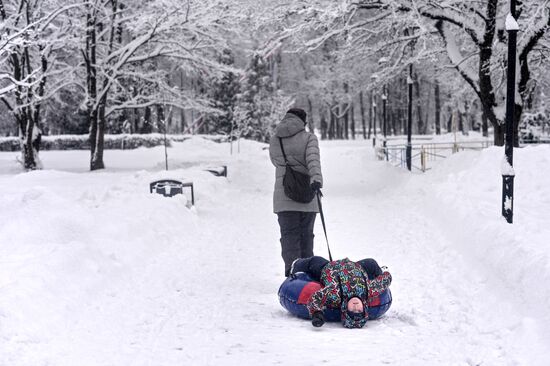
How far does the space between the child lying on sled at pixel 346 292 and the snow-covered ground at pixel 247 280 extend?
0.17 m

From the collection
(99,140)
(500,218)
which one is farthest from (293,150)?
(99,140)

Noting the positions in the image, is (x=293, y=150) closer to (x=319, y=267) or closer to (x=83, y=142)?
(x=319, y=267)

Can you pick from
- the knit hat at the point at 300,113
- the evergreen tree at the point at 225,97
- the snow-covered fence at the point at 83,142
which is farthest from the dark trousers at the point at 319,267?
the evergreen tree at the point at 225,97

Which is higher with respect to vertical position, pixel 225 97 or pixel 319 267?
pixel 225 97

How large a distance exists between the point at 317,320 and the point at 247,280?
7.55 ft

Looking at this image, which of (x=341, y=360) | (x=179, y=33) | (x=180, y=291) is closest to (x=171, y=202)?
(x=180, y=291)

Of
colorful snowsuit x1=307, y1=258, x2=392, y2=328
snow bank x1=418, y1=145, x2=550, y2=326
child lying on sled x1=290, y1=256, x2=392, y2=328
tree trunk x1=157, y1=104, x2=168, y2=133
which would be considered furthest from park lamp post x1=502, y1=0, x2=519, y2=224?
tree trunk x1=157, y1=104, x2=168, y2=133

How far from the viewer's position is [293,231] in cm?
748

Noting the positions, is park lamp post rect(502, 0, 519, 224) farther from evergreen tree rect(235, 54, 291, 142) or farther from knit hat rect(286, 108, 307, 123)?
evergreen tree rect(235, 54, 291, 142)

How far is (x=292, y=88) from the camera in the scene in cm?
7381

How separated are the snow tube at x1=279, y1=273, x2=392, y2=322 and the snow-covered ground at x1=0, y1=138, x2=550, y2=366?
0.14 m

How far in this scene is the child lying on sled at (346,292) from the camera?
5664 mm

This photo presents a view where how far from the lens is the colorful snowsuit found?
5703mm

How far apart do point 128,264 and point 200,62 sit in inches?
754
